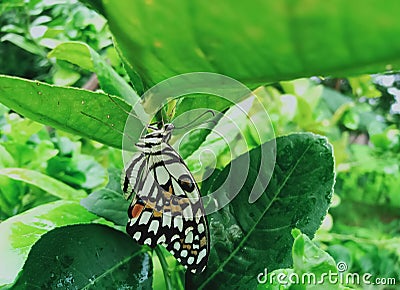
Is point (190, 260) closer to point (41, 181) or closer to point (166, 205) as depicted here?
point (166, 205)

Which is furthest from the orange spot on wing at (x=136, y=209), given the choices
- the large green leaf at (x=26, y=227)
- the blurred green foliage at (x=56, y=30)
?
the blurred green foliage at (x=56, y=30)

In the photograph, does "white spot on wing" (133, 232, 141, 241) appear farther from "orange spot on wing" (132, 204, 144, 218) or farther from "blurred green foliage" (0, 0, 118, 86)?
"blurred green foliage" (0, 0, 118, 86)

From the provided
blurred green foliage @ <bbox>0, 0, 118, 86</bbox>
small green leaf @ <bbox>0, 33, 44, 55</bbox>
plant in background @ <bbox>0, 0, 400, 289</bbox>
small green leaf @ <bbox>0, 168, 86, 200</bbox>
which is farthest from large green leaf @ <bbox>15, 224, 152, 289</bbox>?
small green leaf @ <bbox>0, 33, 44, 55</bbox>

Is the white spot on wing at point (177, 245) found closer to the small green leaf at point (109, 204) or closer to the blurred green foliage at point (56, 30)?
the small green leaf at point (109, 204)

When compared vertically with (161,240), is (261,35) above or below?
above

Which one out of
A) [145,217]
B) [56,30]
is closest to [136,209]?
[145,217]

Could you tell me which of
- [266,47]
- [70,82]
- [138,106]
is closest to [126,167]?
[138,106]
